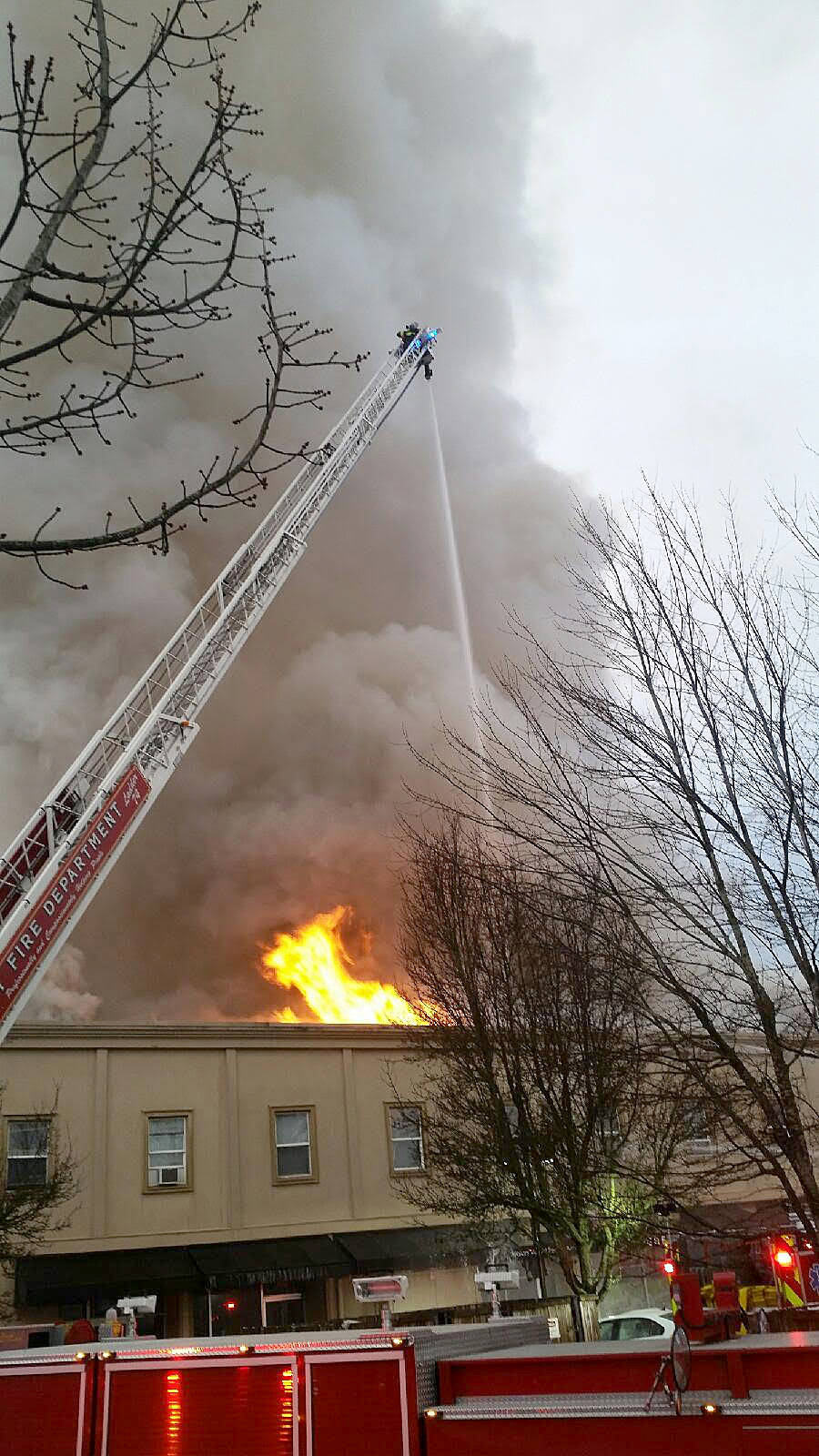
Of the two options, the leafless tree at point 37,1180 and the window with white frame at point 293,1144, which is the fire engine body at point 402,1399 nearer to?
the leafless tree at point 37,1180

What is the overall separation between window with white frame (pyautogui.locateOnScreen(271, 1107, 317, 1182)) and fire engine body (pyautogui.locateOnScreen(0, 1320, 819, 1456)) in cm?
1596

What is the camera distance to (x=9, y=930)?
1166 centimetres

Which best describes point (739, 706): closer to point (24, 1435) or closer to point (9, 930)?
point (24, 1435)

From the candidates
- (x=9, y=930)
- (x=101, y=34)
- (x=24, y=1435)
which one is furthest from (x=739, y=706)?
(x=9, y=930)

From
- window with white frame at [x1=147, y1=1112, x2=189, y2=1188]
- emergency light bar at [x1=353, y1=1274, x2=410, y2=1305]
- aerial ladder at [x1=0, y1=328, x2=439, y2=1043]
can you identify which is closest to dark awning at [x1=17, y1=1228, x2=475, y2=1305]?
window with white frame at [x1=147, y1=1112, x2=189, y2=1188]

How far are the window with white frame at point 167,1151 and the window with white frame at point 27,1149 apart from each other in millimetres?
2054

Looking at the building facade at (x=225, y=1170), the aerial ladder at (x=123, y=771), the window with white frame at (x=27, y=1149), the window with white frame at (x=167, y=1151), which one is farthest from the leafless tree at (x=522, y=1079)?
the window with white frame at (x=27, y=1149)

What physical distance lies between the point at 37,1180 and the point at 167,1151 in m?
2.54

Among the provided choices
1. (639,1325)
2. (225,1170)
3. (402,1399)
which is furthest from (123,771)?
(225,1170)

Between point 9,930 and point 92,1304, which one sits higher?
point 9,930

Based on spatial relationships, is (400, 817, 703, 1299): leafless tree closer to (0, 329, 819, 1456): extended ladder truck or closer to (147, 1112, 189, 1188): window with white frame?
(147, 1112, 189, 1188): window with white frame

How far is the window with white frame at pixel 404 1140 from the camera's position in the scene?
77.4ft

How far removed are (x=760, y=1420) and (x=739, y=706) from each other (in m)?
4.09

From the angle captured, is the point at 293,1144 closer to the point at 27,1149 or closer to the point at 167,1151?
the point at 167,1151
